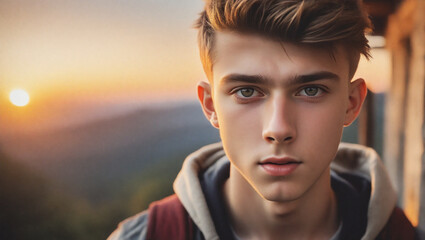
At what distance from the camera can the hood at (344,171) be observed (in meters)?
1.00

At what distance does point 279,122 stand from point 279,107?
0.03m

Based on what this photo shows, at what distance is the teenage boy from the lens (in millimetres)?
804

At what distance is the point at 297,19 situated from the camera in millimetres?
783

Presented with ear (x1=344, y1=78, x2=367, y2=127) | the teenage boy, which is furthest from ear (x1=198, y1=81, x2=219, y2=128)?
ear (x1=344, y1=78, x2=367, y2=127)

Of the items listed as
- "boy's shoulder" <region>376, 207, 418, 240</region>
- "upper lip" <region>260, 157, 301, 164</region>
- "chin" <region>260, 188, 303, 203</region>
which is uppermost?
"upper lip" <region>260, 157, 301, 164</region>

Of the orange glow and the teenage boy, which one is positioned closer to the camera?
the teenage boy

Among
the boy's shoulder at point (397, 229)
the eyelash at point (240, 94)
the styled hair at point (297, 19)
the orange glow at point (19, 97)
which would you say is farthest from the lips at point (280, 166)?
the orange glow at point (19, 97)

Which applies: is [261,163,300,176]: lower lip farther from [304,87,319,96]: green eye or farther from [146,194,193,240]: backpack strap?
[146,194,193,240]: backpack strap

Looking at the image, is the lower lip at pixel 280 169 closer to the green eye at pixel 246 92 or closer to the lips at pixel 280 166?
the lips at pixel 280 166

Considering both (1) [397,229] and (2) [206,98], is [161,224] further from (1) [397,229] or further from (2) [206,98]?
(1) [397,229]

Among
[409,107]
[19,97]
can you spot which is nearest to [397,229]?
[409,107]

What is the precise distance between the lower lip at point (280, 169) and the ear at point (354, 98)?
22 cm

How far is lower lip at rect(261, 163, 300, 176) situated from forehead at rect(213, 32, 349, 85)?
0.19m

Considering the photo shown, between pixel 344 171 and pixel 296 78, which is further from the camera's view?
pixel 344 171
